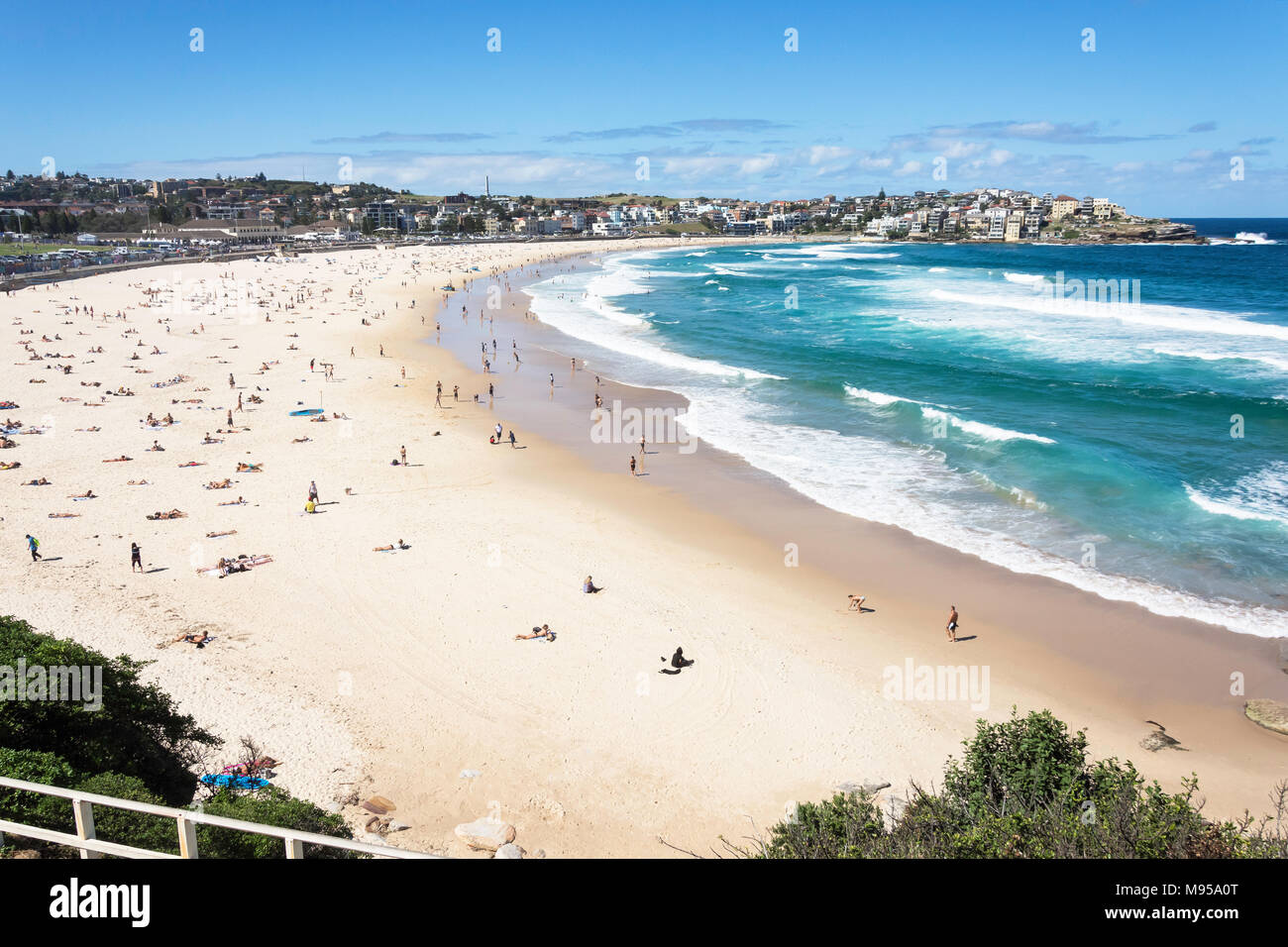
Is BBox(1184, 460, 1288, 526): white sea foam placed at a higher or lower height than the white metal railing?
lower

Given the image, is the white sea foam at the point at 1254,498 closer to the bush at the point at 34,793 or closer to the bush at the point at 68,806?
the bush at the point at 68,806

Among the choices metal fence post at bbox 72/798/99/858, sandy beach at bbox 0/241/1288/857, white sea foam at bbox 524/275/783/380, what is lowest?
sandy beach at bbox 0/241/1288/857

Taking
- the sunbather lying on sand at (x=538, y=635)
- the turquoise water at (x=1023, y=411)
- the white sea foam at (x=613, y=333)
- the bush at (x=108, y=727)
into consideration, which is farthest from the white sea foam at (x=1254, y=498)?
the bush at (x=108, y=727)

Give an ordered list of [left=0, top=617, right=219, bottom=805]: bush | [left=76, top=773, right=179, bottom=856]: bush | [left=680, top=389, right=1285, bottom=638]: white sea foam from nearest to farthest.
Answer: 1. [left=76, top=773, right=179, bottom=856]: bush
2. [left=0, top=617, right=219, bottom=805]: bush
3. [left=680, top=389, right=1285, bottom=638]: white sea foam

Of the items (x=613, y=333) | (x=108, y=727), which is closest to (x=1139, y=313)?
(x=613, y=333)

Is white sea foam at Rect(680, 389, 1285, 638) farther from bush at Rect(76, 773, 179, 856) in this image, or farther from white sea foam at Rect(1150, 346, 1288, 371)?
white sea foam at Rect(1150, 346, 1288, 371)

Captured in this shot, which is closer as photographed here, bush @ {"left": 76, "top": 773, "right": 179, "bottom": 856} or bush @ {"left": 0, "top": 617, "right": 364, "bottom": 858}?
bush @ {"left": 76, "top": 773, "right": 179, "bottom": 856}

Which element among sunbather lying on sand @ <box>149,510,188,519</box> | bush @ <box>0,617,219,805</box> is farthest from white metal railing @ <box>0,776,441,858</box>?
sunbather lying on sand @ <box>149,510,188,519</box>

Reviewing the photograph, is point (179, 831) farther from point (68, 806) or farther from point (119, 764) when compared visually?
point (119, 764)
